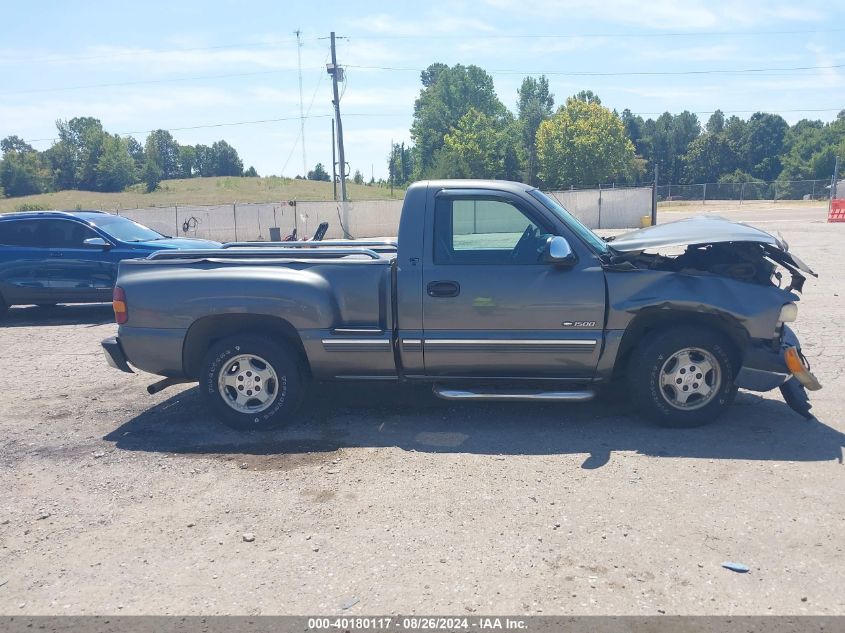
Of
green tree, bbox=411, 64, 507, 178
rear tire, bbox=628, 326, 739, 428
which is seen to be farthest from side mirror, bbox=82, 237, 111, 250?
green tree, bbox=411, 64, 507, 178

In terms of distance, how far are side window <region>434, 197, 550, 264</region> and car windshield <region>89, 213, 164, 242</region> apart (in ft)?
25.5

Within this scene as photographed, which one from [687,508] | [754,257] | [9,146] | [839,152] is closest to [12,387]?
[687,508]

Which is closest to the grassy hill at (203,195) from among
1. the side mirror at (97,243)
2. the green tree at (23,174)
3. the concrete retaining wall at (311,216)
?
the green tree at (23,174)

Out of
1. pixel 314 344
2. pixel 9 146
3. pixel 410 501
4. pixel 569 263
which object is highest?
pixel 9 146

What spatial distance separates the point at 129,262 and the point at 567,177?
67.2m

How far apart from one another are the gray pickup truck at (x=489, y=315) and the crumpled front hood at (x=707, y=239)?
0.06 ft

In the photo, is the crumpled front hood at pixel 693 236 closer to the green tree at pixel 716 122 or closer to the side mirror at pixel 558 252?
the side mirror at pixel 558 252

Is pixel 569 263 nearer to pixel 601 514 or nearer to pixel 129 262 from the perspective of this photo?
pixel 601 514

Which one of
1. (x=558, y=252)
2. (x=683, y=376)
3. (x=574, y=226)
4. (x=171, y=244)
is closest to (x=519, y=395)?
(x=558, y=252)

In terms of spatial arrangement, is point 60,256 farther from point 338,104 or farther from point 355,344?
point 338,104

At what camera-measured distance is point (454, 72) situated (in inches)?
3255

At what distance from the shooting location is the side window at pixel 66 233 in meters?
11.6

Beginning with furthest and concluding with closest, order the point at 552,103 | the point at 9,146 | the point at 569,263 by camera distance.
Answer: the point at 9,146
the point at 552,103
the point at 569,263

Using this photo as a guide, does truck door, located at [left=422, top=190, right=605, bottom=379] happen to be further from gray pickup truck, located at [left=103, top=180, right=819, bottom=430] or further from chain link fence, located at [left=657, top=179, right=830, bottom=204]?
chain link fence, located at [left=657, top=179, right=830, bottom=204]
